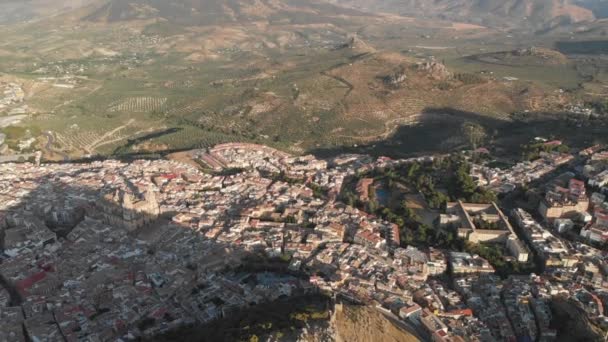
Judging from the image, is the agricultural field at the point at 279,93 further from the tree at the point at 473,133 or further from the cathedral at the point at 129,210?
the cathedral at the point at 129,210

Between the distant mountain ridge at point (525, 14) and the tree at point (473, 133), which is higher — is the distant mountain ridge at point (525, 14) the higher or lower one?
the higher one

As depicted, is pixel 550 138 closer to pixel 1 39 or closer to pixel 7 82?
pixel 7 82

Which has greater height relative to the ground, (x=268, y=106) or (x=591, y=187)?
(x=591, y=187)

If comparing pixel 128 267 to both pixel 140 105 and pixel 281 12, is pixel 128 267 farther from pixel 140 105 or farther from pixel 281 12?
pixel 281 12

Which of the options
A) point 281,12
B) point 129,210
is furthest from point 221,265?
point 281,12

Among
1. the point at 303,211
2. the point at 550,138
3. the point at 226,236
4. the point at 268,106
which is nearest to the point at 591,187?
the point at 550,138

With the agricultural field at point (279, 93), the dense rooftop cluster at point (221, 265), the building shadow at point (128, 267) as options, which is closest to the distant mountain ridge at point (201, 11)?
the agricultural field at point (279, 93)
